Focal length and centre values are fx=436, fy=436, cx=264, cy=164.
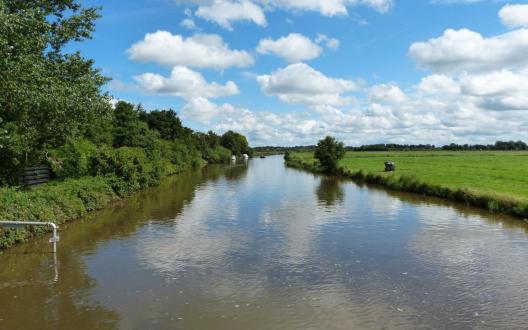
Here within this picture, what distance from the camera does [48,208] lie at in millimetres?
20469

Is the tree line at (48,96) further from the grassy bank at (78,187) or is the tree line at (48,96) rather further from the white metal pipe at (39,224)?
the white metal pipe at (39,224)

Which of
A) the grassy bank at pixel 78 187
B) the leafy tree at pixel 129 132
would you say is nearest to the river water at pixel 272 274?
the grassy bank at pixel 78 187

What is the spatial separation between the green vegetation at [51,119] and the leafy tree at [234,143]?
131887mm

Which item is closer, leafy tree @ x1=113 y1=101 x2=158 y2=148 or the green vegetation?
the green vegetation

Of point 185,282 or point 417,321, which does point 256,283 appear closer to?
point 185,282

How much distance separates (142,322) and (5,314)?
3.50 meters

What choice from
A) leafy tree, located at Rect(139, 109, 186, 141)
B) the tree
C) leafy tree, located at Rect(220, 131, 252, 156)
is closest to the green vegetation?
the tree

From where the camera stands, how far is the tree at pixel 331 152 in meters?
69.9

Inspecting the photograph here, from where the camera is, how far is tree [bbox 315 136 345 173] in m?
69.9

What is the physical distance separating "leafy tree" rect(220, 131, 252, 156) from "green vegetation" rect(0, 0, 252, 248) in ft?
433

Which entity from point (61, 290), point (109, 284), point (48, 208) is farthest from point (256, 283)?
point (48, 208)

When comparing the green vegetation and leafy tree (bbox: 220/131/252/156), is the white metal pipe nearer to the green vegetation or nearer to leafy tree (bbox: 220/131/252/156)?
the green vegetation

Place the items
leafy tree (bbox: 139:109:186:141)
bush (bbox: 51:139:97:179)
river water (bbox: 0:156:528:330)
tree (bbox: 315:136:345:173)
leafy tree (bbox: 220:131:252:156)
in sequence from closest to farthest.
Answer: river water (bbox: 0:156:528:330) < bush (bbox: 51:139:97:179) < tree (bbox: 315:136:345:173) < leafy tree (bbox: 139:109:186:141) < leafy tree (bbox: 220:131:252:156)

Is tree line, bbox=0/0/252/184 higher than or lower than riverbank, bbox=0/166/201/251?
higher
